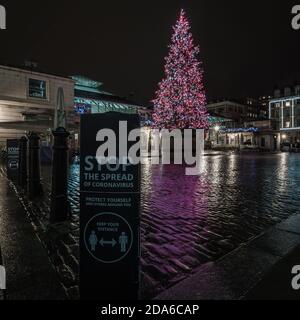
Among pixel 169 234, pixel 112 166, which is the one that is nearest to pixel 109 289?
pixel 112 166

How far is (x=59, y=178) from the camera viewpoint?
4.45 meters

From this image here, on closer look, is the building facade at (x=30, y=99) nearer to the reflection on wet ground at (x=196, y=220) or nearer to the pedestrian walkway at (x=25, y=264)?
the reflection on wet ground at (x=196, y=220)

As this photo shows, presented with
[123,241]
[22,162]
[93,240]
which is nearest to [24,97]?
[22,162]

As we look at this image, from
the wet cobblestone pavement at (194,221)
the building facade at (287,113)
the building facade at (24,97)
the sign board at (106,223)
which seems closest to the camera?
the sign board at (106,223)

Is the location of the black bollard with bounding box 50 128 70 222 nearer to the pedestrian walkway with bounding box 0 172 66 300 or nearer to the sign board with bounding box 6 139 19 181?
the pedestrian walkway with bounding box 0 172 66 300

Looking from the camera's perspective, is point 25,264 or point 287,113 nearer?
point 25,264

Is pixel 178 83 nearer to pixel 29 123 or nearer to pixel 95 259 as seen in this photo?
pixel 29 123

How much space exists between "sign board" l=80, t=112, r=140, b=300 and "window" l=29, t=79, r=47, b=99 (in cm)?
2207

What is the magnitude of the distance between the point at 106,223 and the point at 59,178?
8.06 ft

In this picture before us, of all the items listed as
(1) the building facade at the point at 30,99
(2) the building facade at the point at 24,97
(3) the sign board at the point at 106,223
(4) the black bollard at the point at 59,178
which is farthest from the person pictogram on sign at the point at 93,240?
(2) the building facade at the point at 24,97

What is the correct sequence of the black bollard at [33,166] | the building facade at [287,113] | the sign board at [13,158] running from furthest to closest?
the building facade at [287,113], the sign board at [13,158], the black bollard at [33,166]

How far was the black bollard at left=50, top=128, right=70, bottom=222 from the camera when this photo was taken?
4.36m

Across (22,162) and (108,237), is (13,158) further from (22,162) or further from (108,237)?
(108,237)

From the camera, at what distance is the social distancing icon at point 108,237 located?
2.26 meters
